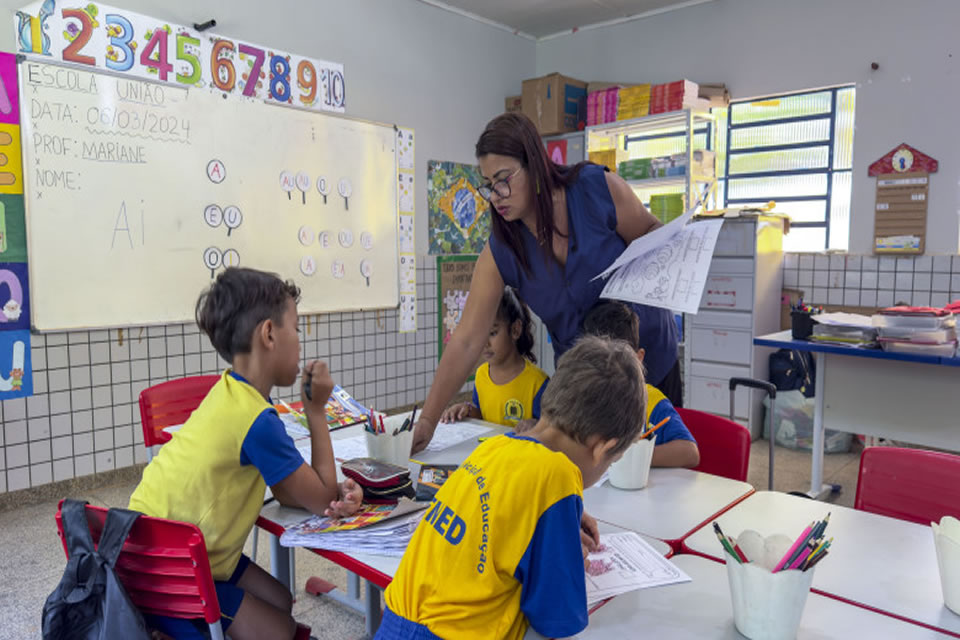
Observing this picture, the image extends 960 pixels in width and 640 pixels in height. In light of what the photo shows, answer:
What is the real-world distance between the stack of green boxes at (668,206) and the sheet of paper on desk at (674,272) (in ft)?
9.86

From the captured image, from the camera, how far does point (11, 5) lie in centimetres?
292

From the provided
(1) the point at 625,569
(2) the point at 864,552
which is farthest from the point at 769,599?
(2) the point at 864,552

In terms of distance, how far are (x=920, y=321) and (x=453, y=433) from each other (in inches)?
80.1

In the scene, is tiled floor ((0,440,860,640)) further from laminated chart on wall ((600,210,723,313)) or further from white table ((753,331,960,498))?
laminated chart on wall ((600,210,723,313))

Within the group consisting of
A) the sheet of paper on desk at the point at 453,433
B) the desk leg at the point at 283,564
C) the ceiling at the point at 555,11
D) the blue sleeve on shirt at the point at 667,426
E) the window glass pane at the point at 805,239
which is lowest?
the desk leg at the point at 283,564

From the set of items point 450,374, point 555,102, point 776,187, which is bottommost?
point 450,374

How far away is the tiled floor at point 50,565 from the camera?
2.19 m

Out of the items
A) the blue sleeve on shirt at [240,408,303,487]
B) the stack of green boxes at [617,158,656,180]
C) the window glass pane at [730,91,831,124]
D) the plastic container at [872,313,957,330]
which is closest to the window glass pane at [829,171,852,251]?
the window glass pane at [730,91,831,124]

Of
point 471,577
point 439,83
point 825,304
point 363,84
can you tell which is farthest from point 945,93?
point 471,577

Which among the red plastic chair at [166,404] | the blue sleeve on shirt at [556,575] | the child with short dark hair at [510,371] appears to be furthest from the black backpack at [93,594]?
the child with short dark hair at [510,371]

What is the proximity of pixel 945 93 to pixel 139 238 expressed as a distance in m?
4.43

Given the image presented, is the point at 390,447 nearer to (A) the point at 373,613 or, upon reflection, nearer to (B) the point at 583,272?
(A) the point at 373,613

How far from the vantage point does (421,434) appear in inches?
68.4

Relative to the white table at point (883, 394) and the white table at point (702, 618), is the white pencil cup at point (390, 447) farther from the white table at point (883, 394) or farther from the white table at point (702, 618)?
the white table at point (883, 394)
